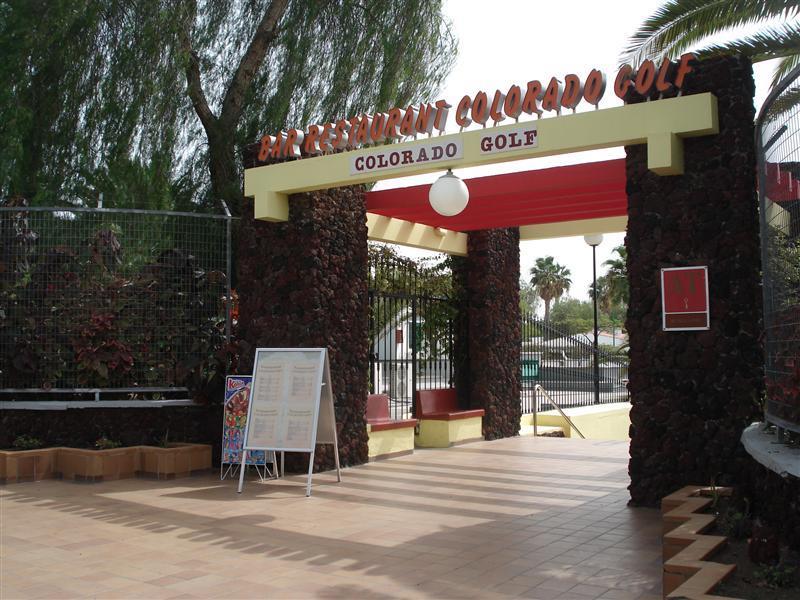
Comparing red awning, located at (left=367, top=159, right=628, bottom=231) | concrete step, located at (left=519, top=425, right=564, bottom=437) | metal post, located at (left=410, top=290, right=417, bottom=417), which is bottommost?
concrete step, located at (left=519, top=425, right=564, bottom=437)

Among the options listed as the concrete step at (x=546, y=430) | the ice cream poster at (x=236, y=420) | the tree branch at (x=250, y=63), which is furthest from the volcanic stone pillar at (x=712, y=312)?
the tree branch at (x=250, y=63)

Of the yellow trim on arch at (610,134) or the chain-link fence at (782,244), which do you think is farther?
the yellow trim on arch at (610,134)

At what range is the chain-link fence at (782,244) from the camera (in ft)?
14.6

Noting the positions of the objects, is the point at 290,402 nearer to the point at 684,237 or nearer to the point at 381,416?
the point at 381,416

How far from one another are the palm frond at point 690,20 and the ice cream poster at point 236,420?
6425mm

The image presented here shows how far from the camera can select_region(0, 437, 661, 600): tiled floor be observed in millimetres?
4973

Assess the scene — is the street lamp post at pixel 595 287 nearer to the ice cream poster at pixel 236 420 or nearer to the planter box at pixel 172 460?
the ice cream poster at pixel 236 420

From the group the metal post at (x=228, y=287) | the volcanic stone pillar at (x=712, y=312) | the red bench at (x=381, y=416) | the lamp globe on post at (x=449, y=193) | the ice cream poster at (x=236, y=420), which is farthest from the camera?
the red bench at (x=381, y=416)

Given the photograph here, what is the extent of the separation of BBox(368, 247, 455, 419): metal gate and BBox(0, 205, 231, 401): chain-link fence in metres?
2.95

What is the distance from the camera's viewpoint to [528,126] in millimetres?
7680

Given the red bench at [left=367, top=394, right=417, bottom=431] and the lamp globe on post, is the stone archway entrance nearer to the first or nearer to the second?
the lamp globe on post

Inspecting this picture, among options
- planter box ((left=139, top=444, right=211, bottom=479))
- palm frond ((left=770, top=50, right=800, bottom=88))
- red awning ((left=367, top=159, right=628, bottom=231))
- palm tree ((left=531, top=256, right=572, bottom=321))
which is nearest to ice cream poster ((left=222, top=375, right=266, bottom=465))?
planter box ((left=139, top=444, right=211, bottom=479))

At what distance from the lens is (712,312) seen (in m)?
7.07

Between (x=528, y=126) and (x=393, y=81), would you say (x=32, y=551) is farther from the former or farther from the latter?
(x=393, y=81)
